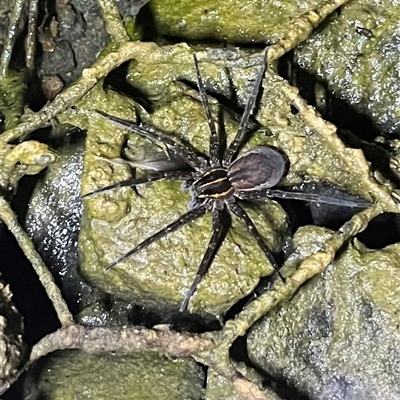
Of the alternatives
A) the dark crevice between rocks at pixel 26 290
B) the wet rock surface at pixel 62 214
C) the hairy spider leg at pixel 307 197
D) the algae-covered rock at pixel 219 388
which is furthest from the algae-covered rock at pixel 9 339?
the hairy spider leg at pixel 307 197

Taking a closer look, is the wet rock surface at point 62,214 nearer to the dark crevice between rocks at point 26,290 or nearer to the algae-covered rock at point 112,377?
the dark crevice between rocks at point 26,290

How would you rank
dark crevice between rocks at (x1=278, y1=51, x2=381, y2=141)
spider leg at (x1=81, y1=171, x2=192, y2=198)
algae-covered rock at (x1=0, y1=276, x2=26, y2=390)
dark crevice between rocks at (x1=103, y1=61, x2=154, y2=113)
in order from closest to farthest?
algae-covered rock at (x1=0, y1=276, x2=26, y2=390), spider leg at (x1=81, y1=171, x2=192, y2=198), dark crevice between rocks at (x1=103, y1=61, x2=154, y2=113), dark crevice between rocks at (x1=278, y1=51, x2=381, y2=141)

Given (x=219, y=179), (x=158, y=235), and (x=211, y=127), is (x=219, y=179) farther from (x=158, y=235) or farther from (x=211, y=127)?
(x=158, y=235)

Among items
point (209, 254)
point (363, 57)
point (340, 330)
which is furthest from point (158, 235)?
point (363, 57)

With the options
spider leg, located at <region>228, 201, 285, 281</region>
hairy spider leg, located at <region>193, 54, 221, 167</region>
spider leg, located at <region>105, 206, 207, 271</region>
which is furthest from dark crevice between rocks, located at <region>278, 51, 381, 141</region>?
spider leg, located at <region>105, 206, 207, 271</region>

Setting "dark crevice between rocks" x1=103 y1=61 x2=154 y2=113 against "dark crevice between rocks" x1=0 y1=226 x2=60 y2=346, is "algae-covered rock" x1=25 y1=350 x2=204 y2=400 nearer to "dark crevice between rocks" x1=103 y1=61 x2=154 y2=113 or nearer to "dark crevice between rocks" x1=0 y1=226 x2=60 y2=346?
"dark crevice between rocks" x1=0 y1=226 x2=60 y2=346
